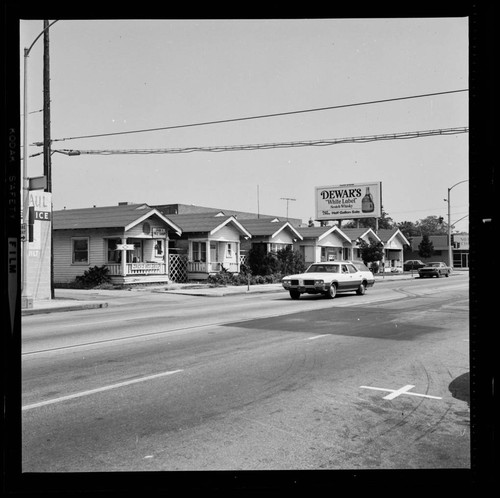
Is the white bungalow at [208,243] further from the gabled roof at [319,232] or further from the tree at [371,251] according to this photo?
the tree at [371,251]

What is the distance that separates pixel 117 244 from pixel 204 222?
28.9ft

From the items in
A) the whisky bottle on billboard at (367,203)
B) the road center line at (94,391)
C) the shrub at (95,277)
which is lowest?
the road center line at (94,391)

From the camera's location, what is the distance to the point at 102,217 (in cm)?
3588

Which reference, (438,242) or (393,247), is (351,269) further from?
(438,242)

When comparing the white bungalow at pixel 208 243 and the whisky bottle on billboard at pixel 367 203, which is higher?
the whisky bottle on billboard at pixel 367 203

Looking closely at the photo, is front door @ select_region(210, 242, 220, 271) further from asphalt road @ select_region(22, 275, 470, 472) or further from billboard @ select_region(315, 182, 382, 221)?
asphalt road @ select_region(22, 275, 470, 472)

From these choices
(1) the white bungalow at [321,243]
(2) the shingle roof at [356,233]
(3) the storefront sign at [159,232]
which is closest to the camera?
(3) the storefront sign at [159,232]

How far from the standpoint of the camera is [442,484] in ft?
8.21

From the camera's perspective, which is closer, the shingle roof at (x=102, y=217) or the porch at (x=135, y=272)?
the porch at (x=135, y=272)

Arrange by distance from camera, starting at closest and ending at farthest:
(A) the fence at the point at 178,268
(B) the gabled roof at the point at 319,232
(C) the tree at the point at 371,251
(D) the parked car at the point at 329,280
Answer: (D) the parked car at the point at 329,280 < (A) the fence at the point at 178,268 < (C) the tree at the point at 371,251 < (B) the gabled roof at the point at 319,232

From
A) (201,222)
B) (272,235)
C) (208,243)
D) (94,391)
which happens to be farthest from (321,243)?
(94,391)

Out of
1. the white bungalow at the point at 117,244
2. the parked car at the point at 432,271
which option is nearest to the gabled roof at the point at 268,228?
the white bungalow at the point at 117,244

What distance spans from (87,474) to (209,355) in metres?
6.47

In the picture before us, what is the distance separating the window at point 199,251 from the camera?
40.3 meters
